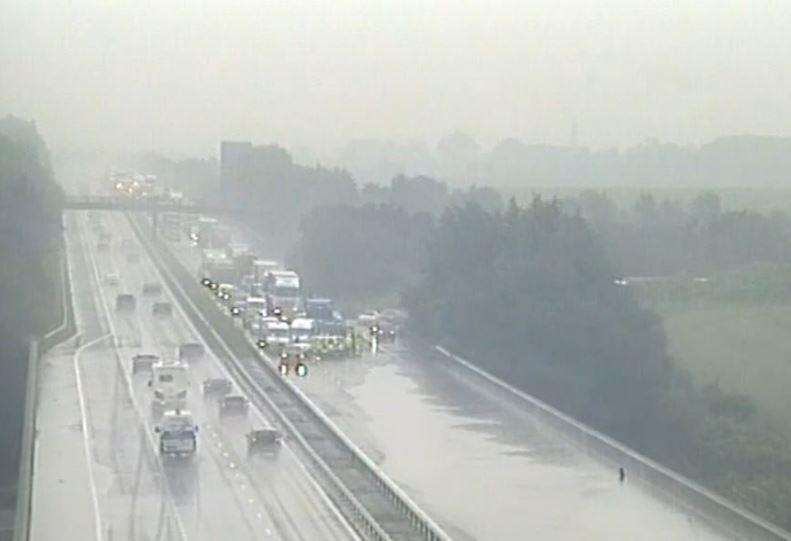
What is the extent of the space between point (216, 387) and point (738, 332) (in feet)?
12.2

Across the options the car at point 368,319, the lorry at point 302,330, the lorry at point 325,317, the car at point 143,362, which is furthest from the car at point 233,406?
the car at point 368,319

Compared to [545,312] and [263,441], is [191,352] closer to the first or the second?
[263,441]

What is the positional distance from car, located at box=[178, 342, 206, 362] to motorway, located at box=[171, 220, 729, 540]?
758 mm

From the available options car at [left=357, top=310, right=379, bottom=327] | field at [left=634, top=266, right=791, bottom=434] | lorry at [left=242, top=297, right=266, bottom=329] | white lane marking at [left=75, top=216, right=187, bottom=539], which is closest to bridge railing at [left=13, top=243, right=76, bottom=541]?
white lane marking at [left=75, top=216, right=187, bottom=539]

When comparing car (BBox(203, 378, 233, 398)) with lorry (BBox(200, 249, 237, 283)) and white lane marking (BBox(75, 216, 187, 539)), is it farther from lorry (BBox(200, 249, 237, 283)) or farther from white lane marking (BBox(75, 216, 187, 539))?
lorry (BBox(200, 249, 237, 283))

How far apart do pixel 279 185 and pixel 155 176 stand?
2560 mm

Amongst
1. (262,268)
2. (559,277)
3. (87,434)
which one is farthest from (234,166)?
(87,434)

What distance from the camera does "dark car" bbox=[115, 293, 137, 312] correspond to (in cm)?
1257

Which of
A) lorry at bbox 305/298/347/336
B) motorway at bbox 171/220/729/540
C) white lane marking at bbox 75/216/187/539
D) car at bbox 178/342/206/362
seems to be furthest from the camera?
lorry at bbox 305/298/347/336

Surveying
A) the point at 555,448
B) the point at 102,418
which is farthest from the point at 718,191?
the point at 102,418

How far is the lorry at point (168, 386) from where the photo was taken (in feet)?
29.4

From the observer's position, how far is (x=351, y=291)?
53.1 feet

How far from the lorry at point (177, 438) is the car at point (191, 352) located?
258cm

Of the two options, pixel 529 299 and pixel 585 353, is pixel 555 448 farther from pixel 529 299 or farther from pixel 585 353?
pixel 529 299
